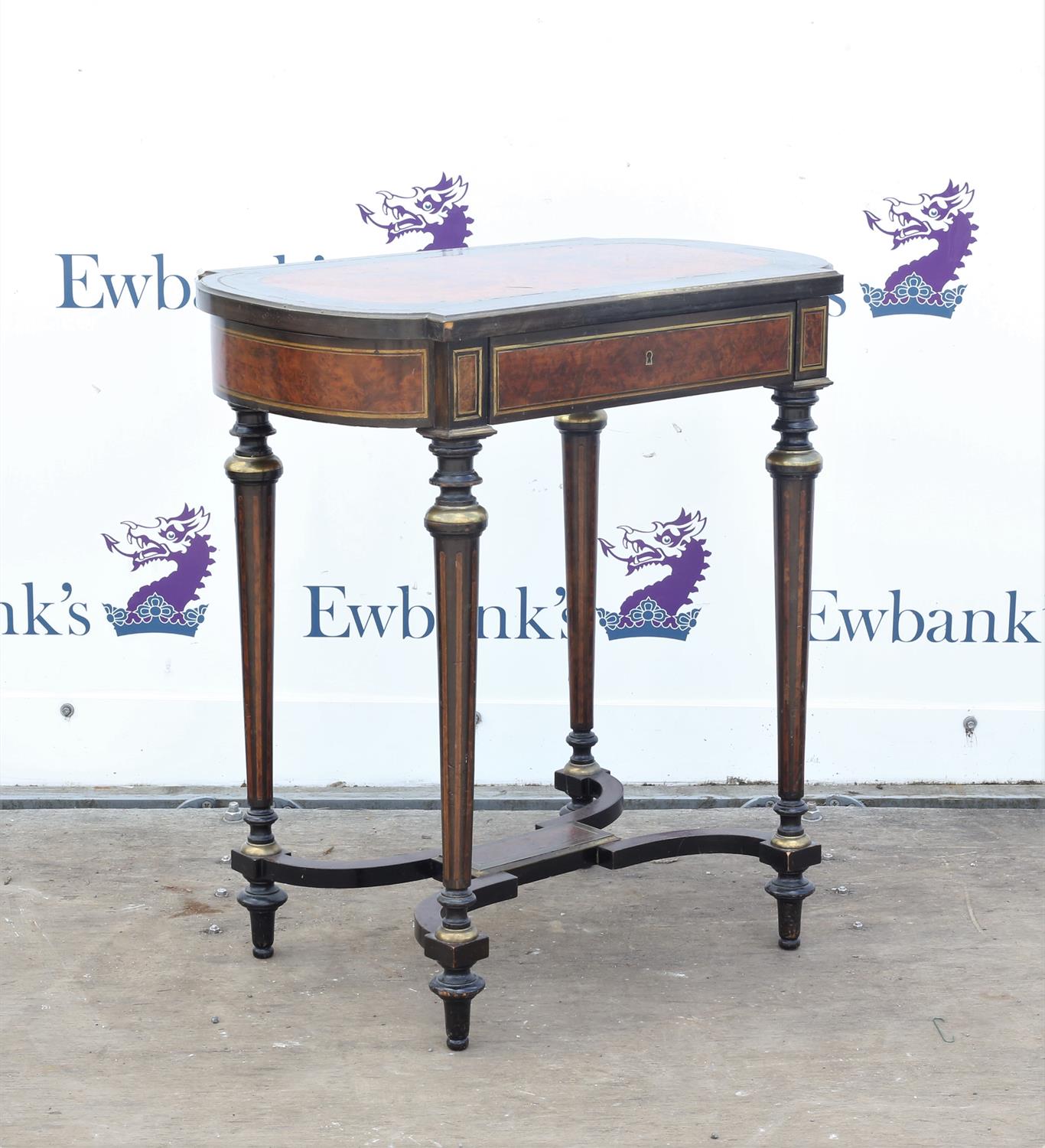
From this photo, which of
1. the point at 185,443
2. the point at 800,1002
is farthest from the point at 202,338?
the point at 800,1002

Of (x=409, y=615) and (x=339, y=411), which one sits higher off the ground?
(x=339, y=411)

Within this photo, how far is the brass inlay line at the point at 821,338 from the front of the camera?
2521 mm

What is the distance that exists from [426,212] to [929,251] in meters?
0.96

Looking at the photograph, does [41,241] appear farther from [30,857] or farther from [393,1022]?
[393,1022]

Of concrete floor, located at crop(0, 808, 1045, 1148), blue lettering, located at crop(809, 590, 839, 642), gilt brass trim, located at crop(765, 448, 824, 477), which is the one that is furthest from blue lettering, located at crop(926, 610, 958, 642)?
gilt brass trim, located at crop(765, 448, 824, 477)

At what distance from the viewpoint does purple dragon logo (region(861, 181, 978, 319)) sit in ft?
10.7

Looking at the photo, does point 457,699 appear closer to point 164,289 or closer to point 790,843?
point 790,843

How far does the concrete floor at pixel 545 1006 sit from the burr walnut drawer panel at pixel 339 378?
2.97 ft

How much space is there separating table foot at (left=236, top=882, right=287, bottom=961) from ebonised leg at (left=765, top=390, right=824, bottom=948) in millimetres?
781

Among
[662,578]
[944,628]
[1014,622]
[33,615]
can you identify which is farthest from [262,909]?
[1014,622]

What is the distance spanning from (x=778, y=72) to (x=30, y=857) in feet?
6.58

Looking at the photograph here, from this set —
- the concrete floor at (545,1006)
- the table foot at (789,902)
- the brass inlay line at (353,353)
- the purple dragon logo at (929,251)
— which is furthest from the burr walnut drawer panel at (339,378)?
the purple dragon logo at (929,251)

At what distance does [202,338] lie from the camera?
3.32 metres

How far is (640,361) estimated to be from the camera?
7.75ft
